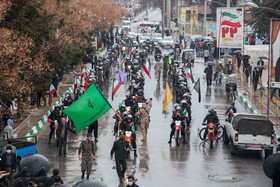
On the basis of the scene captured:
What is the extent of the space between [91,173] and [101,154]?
2.91m

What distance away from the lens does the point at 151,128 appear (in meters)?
26.5

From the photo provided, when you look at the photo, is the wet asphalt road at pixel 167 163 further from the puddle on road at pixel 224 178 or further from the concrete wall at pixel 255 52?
the concrete wall at pixel 255 52

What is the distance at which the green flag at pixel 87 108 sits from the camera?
1789cm

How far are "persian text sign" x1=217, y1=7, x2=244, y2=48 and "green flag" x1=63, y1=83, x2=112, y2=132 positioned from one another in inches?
699

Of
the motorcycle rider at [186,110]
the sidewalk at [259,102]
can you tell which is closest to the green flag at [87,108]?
the motorcycle rider at [186,110]

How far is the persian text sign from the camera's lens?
34.3m

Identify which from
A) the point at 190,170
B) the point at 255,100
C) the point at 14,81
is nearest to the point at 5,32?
the point at 14,81

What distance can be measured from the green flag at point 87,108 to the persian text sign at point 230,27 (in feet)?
58.2

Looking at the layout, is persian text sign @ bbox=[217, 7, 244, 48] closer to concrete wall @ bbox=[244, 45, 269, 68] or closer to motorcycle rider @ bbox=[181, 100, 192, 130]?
concrete wall @ bbox=[244, 45, 269, 68]

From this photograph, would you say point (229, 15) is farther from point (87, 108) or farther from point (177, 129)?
point (87, 108)

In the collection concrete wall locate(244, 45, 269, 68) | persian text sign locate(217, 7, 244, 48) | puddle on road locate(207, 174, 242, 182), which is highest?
persian text sign locate(217, 7, 244, 48)

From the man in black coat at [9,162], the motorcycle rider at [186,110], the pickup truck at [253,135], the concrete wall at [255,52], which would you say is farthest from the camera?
the concrete wall at [255,52]

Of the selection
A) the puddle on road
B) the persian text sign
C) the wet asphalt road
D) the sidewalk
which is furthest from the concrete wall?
the puddle on road

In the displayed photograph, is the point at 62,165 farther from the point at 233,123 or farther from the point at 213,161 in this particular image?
the point at 233,123
